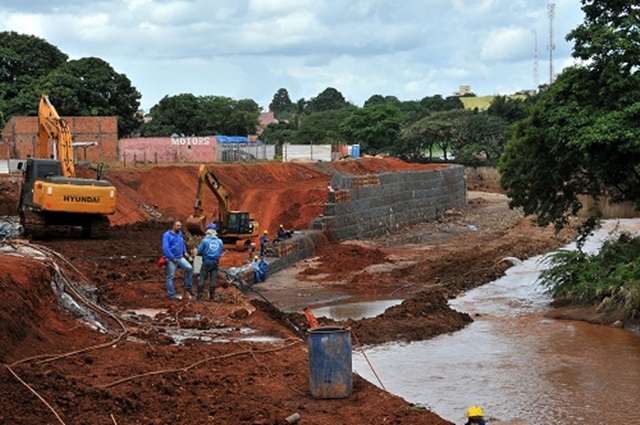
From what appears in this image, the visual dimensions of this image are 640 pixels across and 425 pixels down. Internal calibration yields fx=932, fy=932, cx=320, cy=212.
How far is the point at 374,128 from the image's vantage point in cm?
9462

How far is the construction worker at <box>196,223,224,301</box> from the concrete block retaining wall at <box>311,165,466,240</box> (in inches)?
683

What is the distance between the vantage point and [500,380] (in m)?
15.9

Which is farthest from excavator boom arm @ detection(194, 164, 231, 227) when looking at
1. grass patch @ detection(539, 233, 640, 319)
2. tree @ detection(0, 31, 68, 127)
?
tree @ detection(0, 31, 68, 127)

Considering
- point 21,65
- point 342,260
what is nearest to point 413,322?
point 342,260

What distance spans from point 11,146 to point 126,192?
12466mm

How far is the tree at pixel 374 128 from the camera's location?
94.1 meters

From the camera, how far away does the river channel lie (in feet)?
45.8

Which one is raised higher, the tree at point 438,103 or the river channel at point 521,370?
the tree at point 438,103

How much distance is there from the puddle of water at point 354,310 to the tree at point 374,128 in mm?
67343

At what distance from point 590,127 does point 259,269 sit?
1066 centimetres

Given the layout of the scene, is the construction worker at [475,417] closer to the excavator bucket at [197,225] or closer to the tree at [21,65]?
the excavator bucket at [197,225]

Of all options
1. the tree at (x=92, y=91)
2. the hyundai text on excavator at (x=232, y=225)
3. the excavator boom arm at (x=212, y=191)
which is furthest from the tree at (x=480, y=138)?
the excavator boom arm at (x=212, y=191)

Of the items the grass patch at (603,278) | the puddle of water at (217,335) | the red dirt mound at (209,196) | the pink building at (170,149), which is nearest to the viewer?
the puddle of water at (217,335)

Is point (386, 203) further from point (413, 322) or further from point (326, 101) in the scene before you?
point (326, 101)
